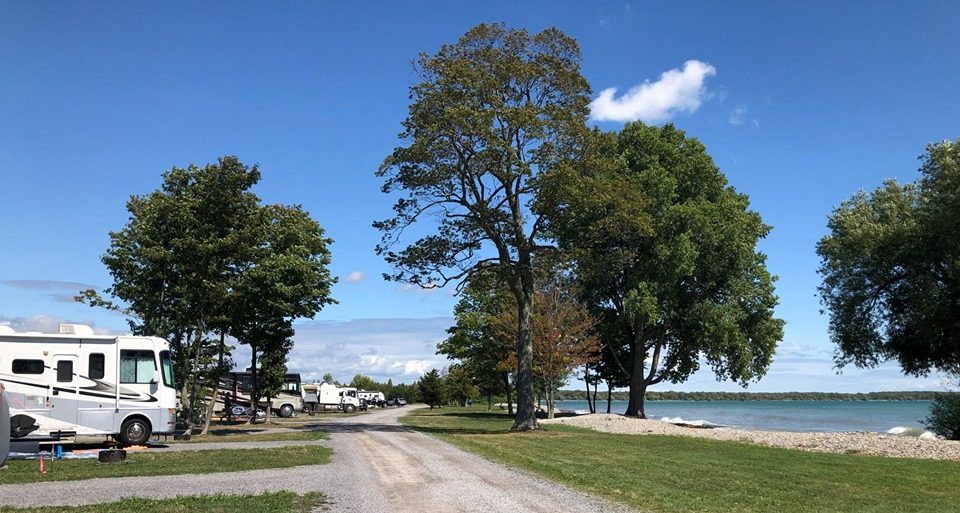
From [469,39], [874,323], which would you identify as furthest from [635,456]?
[874,323]

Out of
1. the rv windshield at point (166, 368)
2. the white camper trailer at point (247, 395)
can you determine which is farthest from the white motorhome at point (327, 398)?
the rv windshield at point (166, 368)

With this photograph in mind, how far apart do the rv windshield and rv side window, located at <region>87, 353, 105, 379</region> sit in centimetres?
154

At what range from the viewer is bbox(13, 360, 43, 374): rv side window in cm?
1870

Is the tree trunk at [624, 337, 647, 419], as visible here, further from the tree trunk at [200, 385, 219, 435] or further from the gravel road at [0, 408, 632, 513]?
the gravel road at [0, 408, 632, 513]

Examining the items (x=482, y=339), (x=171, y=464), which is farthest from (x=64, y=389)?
(x=482, y=339)

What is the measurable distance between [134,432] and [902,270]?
31335 mm

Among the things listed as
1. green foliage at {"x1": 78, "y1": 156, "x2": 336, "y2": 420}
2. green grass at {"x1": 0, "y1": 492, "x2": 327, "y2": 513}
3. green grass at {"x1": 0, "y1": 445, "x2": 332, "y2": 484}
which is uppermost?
green foliage at {"x1": 78, "y1": 156, "x2": 336, "y2": 420}

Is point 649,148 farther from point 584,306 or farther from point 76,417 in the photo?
point 76,417

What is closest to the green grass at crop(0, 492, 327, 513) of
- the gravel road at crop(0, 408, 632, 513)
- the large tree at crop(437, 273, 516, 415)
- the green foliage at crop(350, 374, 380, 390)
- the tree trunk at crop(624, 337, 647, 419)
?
the gravel road at crop(0, 408, 632, 513)

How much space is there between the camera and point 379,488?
1159 cm

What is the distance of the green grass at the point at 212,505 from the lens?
30.9 feet

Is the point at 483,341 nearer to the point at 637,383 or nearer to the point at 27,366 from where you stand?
the point at 637,383

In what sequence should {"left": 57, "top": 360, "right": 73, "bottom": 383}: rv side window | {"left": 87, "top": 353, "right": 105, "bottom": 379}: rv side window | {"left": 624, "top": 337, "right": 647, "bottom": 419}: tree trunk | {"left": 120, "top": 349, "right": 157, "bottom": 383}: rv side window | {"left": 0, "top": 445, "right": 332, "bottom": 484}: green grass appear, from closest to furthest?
{"left": 0, "top": 445, "right": 332, "bottom": 484}: green grass → {"left": 57, "top": 360, "right": 73, "bottom": 383}: rv side window → {"left": 87, "top": 353, "right": 105, "bottom": 379}: rv side window → {"left": 120, "top": 349, "right": 157, "bottom": 383}: rv side window → {"left": 624, "top": 337, "right": 647, "bottom": 419}: tree trunk

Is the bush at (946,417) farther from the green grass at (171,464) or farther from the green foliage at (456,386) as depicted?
the green foliage at (456,386)
